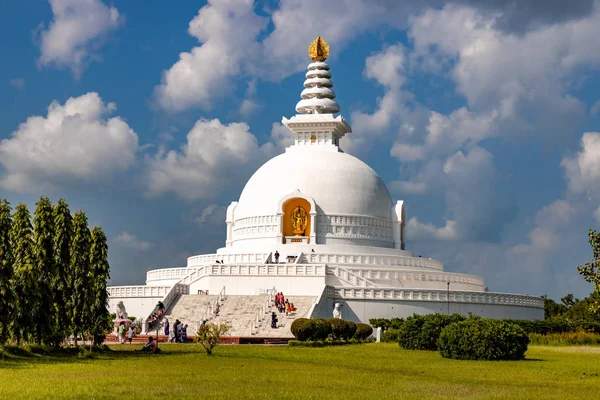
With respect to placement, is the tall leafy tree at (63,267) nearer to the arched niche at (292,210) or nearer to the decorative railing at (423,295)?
the decorative railing at (423,295)

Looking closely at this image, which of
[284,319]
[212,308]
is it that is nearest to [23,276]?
[284,319]

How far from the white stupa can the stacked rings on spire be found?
71mm

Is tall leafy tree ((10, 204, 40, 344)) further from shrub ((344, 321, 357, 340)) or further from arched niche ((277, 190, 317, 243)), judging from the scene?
arched niche ((277, 190, 317, 243))

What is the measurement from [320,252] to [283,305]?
38.1 feet

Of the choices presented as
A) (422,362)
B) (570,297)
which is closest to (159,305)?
(422,362)

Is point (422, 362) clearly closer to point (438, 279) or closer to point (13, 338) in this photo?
point (13, 338)

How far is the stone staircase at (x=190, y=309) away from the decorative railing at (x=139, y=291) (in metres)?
1.52

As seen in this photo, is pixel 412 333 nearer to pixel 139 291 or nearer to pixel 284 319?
pixel 284 319

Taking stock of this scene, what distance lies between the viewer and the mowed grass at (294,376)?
16.2 m

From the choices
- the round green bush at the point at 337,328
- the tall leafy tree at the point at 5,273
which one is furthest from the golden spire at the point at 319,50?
the tall leafy tree at the point at 5,273

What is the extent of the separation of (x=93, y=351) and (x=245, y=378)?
414 inches

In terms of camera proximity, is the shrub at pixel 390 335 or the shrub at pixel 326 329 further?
the shrub at pixel 390 335

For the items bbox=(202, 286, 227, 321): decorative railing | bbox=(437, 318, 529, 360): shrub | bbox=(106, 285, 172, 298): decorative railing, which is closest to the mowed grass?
bbox=(437, 318, 529, 360): shrub

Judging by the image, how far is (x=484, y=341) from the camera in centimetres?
2488
